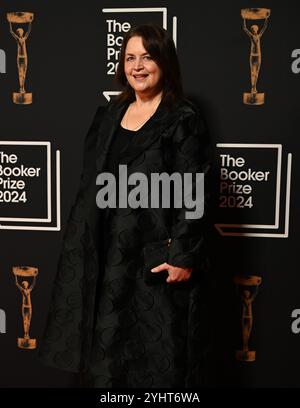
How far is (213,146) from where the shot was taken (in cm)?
197

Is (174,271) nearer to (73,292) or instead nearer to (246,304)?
(73,292)

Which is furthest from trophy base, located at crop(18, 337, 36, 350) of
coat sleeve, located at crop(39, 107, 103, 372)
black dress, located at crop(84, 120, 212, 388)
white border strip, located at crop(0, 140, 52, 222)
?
black dress, located at crop(84, 120, 212, 388)

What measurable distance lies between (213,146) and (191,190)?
0.50m

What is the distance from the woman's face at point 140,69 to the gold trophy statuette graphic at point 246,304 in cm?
85

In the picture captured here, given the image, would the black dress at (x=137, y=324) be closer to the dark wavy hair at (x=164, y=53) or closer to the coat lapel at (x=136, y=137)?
the coat lapel at (x=136, y=137)

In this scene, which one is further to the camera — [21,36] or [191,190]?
[21,36]

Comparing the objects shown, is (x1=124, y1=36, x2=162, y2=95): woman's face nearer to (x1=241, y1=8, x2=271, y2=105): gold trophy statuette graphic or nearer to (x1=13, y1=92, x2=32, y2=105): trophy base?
(x1=241, y1=8, x2=271, y2=105): gold trophy statuette graphic

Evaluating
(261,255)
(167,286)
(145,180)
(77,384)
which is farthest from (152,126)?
(77,384)

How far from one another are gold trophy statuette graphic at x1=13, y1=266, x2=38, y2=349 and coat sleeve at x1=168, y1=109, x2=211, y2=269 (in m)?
0.81

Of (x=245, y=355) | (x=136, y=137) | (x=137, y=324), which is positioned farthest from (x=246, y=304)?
(x=136, y=137)

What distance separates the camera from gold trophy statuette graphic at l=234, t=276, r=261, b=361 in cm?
204

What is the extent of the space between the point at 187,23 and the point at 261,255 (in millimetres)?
905

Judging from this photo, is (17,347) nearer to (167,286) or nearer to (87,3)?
(167,286)
